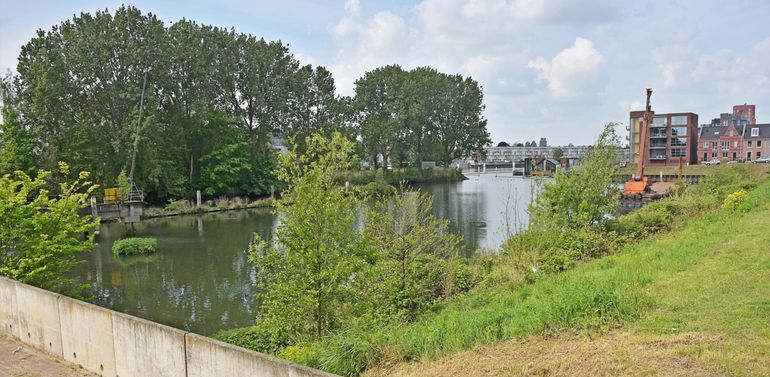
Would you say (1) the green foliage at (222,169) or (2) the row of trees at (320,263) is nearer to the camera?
(2) the row of trees at (320,263)

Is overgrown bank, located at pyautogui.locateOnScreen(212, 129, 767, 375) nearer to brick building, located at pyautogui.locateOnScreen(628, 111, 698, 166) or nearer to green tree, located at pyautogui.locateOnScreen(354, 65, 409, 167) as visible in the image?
green tree, located at pyautogui.locateOnScreen(354, 65, 409, 167)

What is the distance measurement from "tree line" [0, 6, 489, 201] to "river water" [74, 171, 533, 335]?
8.11 metres

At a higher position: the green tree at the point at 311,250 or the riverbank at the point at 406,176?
the green tree at the point at 311,250

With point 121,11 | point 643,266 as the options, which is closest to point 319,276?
point 643,266

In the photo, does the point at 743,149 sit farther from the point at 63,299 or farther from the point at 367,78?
the point at 63,299

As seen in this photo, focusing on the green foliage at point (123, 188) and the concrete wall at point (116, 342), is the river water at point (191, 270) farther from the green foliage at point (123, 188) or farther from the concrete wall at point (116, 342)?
the concrete wall at point (116, 342)

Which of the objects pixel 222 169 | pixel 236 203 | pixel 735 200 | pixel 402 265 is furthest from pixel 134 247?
pixel 735 200

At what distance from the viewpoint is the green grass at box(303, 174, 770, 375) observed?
6348 mm

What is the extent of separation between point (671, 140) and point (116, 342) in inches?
3715

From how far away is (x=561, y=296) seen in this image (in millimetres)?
7824

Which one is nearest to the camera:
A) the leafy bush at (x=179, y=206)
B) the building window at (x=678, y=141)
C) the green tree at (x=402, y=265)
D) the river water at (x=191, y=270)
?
the green tree at (x=402, y=265)

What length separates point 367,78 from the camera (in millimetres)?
73938

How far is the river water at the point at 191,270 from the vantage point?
14.4 meters

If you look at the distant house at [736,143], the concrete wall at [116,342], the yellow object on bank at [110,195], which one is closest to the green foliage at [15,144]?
the yellow object on bank at [110,195]
